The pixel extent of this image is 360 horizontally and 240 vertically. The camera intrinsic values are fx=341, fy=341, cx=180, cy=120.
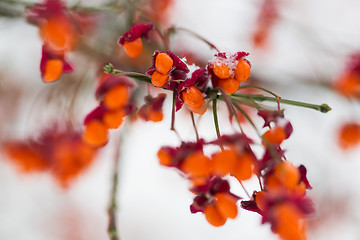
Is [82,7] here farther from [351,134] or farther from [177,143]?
[177,143]

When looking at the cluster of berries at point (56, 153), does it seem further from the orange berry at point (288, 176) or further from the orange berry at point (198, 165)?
the orange berry at point (288, 176)

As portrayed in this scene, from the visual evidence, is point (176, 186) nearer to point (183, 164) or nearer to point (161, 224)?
point (161, 224)

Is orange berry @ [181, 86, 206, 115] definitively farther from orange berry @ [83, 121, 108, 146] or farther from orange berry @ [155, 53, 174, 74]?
orange berry @ [83, 121, 108, 146]

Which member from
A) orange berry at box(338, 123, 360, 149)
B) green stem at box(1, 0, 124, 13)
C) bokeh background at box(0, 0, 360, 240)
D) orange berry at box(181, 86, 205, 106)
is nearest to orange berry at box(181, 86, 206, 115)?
orange berry at box(181, 86, 205, 106)

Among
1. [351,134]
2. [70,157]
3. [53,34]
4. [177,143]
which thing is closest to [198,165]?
[53,34]

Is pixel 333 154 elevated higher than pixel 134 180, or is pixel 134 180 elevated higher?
pixel 333 154

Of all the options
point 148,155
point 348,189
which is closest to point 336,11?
point 348,189

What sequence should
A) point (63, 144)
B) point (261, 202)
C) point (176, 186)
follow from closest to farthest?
point (261, 202), point (63, 144), point (176, 186)

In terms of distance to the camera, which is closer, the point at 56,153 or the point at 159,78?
the point at 159,78
